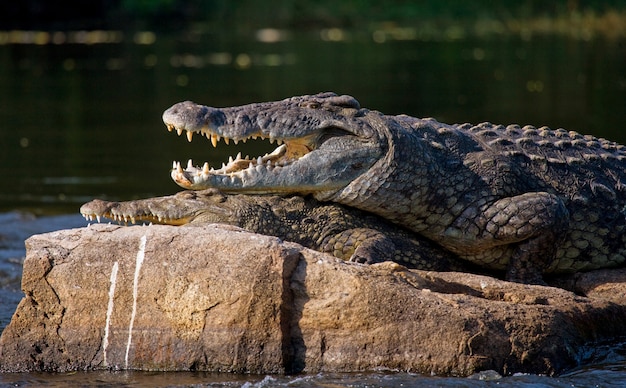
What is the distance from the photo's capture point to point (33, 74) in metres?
26.0

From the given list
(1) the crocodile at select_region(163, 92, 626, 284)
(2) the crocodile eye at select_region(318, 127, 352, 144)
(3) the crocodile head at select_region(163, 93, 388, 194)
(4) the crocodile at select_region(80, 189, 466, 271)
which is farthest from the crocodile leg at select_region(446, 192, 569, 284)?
(2) the crocodile eye at select_region(318, 127, 352, 144)

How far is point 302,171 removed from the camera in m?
6.37

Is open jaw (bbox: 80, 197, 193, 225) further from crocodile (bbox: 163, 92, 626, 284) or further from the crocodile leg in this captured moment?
the crocodile leg

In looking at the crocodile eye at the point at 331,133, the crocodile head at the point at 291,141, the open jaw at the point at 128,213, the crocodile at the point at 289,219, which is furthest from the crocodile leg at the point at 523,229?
the open jaw at the point at 128,213

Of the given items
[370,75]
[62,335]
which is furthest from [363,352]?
[370,75]

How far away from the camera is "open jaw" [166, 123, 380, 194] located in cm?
634

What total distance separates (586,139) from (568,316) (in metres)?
1.90

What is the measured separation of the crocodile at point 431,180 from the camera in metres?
6.34

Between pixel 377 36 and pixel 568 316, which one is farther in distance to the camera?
pixel 377 36

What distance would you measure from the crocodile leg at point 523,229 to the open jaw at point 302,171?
75cm

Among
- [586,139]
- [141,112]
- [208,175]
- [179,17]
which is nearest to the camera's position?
[208,175]

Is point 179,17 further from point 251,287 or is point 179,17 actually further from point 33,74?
point 251,287

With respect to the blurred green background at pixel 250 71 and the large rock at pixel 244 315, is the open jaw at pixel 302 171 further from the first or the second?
the blurred green background at pixel 250 71

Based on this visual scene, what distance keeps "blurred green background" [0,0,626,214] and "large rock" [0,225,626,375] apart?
5501 mm
